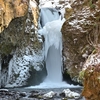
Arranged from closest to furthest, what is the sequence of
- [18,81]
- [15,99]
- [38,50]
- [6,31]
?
[15,99], [6,31], [18,81], [38,50]

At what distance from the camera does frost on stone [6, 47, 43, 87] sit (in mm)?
19000

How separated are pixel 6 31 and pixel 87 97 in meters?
12.6

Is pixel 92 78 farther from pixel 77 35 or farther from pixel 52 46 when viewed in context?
pixel 52 46

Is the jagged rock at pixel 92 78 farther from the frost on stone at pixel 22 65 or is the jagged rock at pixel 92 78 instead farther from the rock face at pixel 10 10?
the frost on stone at pixel 22 65

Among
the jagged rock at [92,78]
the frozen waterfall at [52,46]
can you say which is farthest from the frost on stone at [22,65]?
the jagged rock at [92,78]

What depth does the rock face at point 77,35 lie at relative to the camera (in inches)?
749

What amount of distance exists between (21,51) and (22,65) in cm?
112

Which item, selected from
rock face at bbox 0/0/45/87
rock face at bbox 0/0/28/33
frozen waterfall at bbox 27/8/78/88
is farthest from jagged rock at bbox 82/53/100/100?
frozen waterfall at bbox 27/8/78/88

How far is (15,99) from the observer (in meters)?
12.2

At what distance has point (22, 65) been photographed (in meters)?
19.6

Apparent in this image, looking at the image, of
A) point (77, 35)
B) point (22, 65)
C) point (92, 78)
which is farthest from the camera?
point (22, 65)

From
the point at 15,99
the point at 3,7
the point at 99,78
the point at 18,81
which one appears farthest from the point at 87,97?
the point at 18,81

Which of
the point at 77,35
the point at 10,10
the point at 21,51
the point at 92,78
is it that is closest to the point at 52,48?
the point at 77,35

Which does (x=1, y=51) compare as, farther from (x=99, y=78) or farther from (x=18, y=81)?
(x=99, y=78)
